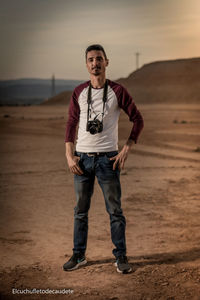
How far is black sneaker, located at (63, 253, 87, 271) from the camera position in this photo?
433cm

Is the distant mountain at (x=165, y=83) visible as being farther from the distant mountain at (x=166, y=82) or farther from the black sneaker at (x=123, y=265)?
the black sneaker at (x=123, y=265)

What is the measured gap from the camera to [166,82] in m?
89.1

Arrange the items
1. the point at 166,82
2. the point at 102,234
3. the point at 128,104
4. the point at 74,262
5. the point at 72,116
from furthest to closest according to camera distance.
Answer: the point at 166,82 → the point at 102,234 → the point at 74,262 → the point at 72,116 → the point at 128,104

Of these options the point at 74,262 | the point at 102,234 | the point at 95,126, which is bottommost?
the point at 102,234

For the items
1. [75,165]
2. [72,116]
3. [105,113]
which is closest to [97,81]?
[105,113]

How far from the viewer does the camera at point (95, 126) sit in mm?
3859

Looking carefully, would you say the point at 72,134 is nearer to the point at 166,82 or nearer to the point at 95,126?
the point at 95,126

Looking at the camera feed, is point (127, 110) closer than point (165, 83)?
Yes

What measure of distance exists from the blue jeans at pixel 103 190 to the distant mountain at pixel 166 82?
65744 millimetres

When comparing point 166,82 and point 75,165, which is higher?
point 75,165

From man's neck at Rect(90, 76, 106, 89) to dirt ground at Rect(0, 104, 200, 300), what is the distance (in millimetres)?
1801

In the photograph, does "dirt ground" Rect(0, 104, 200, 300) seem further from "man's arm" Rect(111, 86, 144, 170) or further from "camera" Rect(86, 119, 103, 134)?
"camera" Rect(86, 119, 103, 134)

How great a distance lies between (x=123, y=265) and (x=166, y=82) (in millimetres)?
87162

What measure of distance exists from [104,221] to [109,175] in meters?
2.18
